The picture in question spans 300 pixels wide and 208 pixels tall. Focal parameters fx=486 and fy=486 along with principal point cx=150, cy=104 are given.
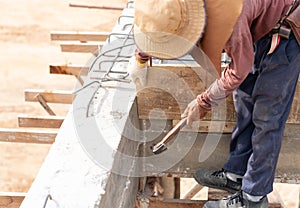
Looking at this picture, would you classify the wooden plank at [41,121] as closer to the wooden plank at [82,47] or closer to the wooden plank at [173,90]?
the wooden plank at [173,90]

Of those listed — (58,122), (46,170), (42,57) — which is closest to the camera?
(46,170)

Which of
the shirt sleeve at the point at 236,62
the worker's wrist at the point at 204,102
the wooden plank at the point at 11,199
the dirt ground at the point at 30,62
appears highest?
the shirt sleeve at the point at 236,62

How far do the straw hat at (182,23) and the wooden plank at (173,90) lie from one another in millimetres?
877

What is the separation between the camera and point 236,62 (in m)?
2.59

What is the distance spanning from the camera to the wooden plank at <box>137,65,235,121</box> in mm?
3377

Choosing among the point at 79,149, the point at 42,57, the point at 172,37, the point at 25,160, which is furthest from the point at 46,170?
the point at 42,57

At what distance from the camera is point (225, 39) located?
7.92 feet

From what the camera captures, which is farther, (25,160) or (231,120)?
(25,160)

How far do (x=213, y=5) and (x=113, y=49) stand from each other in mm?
1767

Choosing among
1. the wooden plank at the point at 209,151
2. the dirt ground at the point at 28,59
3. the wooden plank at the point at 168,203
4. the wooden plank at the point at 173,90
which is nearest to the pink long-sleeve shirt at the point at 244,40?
the wooden plank at the point at 173,90

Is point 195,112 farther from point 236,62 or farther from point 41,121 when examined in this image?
point 41,121

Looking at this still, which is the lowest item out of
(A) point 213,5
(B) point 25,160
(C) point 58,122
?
(B) point 25,160

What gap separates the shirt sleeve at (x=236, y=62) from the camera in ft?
8.12

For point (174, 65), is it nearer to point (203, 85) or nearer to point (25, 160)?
point (203, 85)
